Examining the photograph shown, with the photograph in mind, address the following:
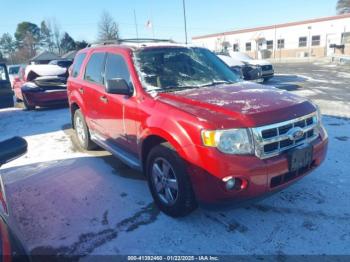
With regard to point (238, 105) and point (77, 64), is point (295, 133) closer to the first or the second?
point (238, 105)

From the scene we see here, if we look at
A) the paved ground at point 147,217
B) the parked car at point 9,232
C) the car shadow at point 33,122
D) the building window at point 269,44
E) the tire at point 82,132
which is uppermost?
the building window at point 269,44

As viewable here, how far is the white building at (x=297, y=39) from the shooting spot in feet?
122

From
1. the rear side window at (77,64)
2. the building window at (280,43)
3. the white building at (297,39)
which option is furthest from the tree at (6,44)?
the rear side window at (77,64)

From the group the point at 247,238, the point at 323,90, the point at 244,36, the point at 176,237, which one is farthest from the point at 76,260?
the point at 244,36

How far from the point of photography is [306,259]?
2.53m

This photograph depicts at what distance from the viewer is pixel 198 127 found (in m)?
2.69

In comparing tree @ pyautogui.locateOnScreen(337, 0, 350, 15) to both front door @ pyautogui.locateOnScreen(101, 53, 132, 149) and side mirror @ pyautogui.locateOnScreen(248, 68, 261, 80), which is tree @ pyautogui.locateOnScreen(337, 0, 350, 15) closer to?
side mirror @ pyautogui.locateOnScreen(248, 68, 261, 80)

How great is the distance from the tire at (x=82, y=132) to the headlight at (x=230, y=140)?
3.29m

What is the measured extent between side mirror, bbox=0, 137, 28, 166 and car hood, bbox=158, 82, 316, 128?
1486 mm

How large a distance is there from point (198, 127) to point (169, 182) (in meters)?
0.78

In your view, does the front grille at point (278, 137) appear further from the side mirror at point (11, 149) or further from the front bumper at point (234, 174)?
the side mirror at point (11, 149)

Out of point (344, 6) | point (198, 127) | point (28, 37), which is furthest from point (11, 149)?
point (28, 37)

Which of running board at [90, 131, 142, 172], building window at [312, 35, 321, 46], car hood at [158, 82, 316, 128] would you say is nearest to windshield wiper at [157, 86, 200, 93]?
car hood at [158, 82, 316, 128]

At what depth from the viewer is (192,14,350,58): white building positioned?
37094mm
